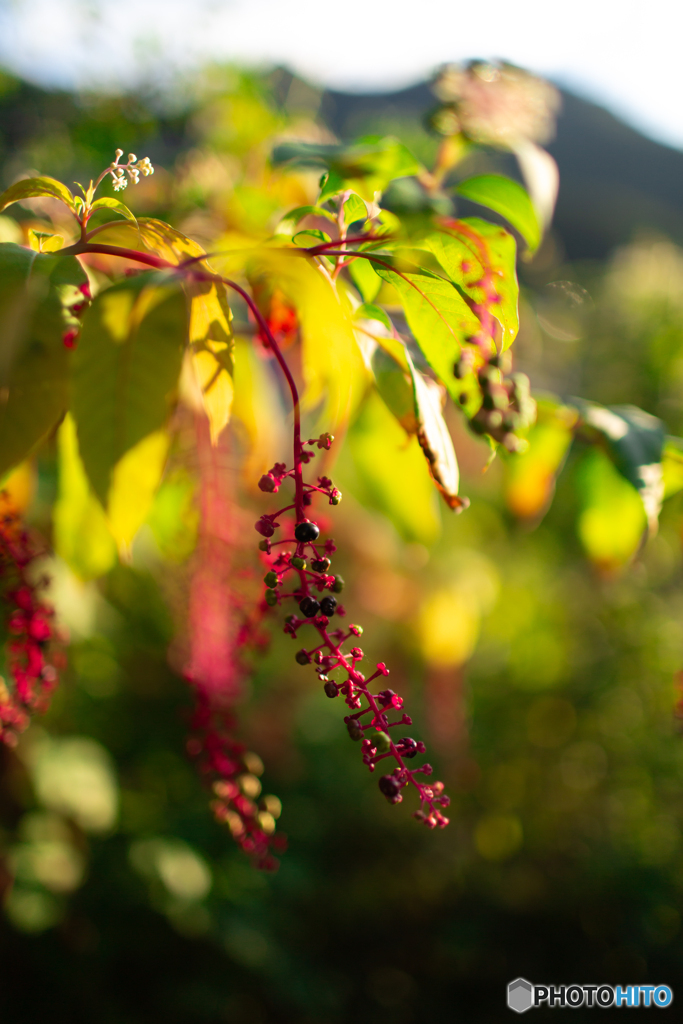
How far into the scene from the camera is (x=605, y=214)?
5.98 meters

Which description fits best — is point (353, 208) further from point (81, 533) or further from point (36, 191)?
point (81, 533)

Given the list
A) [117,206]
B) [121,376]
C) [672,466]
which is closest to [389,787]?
[121,376]

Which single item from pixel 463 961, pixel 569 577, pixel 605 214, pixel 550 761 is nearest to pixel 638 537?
pixel 463 961

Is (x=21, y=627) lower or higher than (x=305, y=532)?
lower

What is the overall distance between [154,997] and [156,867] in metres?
0.43

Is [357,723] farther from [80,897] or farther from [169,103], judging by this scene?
[169,103]

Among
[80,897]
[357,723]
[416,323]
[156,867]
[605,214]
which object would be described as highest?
[416,323]

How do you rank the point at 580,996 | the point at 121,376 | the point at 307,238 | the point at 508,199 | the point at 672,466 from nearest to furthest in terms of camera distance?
the point at 121,376 → the point at 307,238 → the point at 508,199 → the point at 672,466 → the point at 580,996

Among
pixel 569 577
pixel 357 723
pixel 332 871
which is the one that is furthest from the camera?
pixel 569 577

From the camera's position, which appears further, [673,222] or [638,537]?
[673,222]

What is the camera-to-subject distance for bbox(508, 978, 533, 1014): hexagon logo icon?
6.07 ft

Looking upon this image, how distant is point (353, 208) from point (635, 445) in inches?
11.4

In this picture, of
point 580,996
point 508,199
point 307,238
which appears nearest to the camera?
point 307,238

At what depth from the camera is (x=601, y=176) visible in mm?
6453
